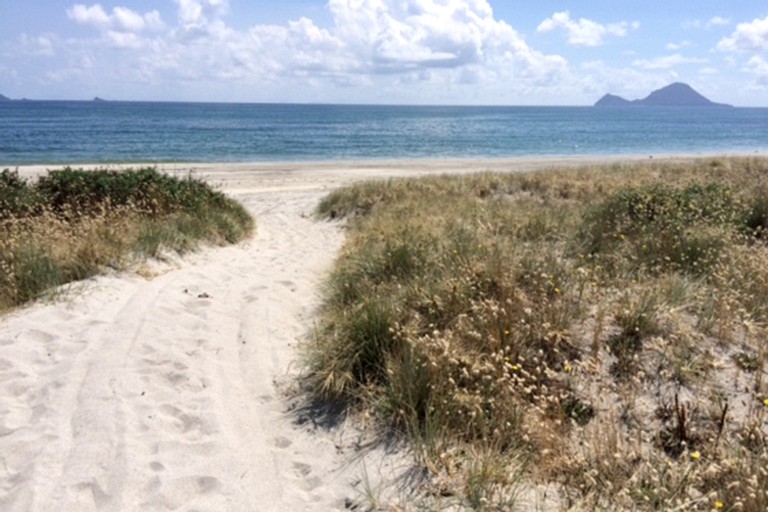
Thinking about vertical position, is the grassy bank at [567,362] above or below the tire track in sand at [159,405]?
above

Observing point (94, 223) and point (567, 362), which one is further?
point (94, 223)

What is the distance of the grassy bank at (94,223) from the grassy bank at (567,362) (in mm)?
3239

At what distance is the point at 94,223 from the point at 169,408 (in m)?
5.20

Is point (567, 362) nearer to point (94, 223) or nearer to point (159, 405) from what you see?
point (159, 405)

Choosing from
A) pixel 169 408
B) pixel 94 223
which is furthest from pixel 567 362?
pixel 94 223

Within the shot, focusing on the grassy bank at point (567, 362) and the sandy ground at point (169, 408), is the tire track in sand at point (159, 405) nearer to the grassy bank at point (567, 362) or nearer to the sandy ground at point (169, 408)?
the sandy ground at point (169, 408)

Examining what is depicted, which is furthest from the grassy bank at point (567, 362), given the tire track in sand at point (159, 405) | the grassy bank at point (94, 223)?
the grassy bank at point (94, 223)

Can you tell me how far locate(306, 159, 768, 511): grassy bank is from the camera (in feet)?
11.4

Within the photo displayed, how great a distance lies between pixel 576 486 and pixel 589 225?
6287mm

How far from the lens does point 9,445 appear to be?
3.99 meters

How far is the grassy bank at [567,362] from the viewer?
137 inches

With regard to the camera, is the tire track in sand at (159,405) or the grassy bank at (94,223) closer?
the tire track in sand at (159,405)

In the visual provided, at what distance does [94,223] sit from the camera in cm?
863

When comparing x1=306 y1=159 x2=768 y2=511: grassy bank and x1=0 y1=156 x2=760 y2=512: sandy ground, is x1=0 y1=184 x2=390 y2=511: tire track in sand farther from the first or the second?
x1=306 y1=159 x2=768 y2=511: grassy bank
